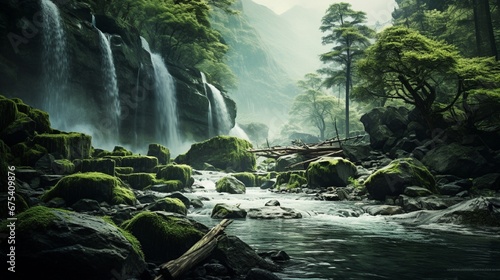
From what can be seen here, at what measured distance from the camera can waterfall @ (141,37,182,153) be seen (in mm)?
35781

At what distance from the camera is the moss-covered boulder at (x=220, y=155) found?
30.4 meters

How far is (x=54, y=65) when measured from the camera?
2617cm

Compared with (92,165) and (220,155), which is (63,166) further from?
(220,155)

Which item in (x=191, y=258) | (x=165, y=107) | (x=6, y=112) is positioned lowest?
(x=191, y=258)

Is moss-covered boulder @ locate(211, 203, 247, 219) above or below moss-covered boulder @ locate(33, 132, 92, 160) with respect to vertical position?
below

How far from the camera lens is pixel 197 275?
4.46 m

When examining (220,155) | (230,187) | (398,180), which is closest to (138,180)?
(230,187)

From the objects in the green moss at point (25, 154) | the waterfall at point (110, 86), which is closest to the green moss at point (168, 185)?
the green moss at point (25, 154)

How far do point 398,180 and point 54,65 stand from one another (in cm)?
2600

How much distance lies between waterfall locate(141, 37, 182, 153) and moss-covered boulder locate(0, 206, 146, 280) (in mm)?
32551

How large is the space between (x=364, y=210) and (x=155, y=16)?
31.8 meters

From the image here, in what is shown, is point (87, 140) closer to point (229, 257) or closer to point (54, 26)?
point (54, 26)

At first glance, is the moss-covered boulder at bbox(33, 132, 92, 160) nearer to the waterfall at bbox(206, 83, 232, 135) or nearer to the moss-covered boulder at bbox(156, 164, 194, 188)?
the moss-covered boulder at bbox(156, 164, 194, 188)

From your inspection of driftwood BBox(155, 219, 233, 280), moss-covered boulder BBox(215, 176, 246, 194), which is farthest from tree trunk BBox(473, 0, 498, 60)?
driftwood BBox(155, 219, 233, 280)
